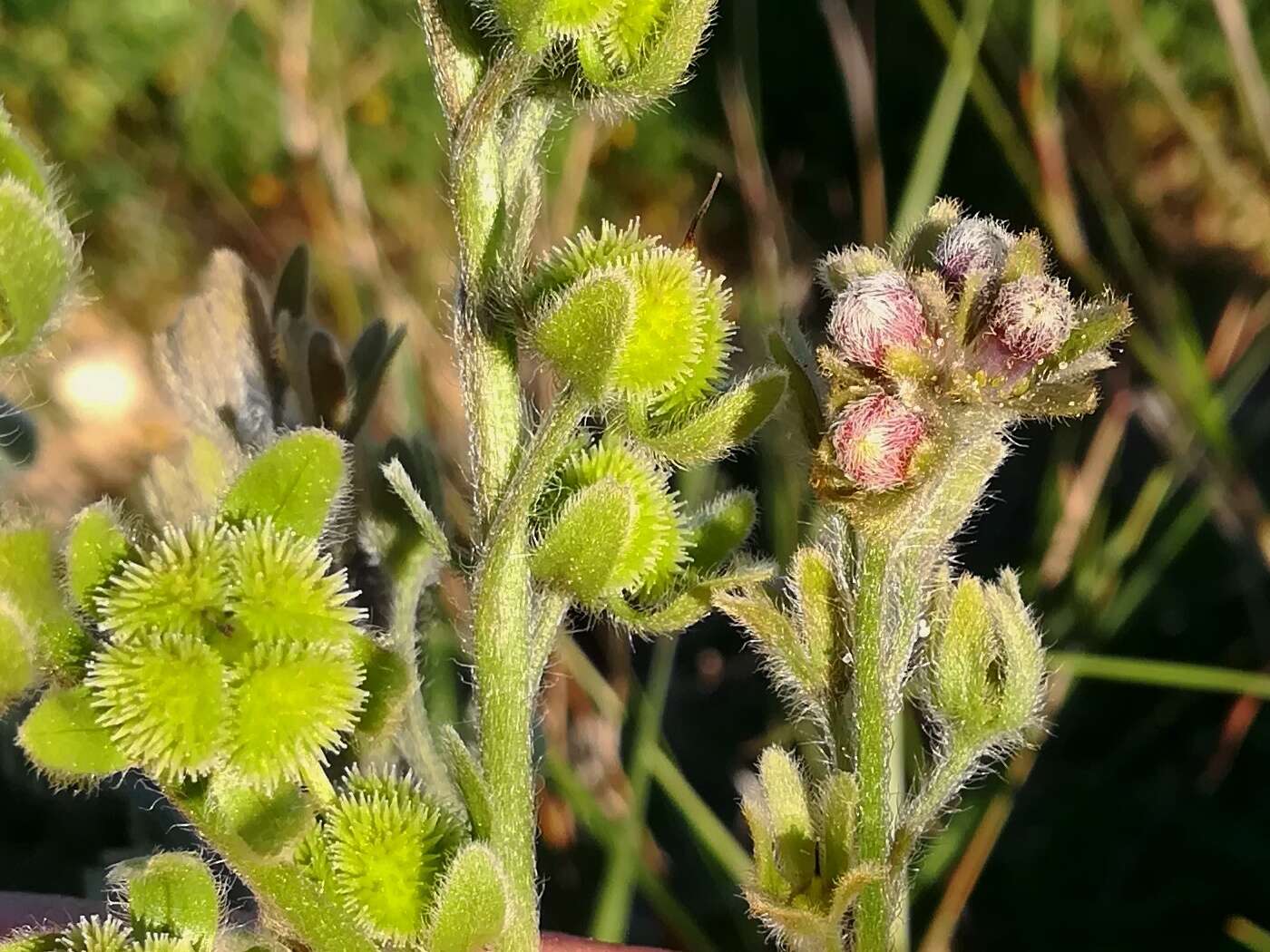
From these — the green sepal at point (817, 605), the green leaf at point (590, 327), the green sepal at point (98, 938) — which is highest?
the green leaf at point (590, 327)

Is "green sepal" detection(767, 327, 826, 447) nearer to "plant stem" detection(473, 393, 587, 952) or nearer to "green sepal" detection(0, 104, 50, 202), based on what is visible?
"plant stem" detection(473, 393, 587, 952)

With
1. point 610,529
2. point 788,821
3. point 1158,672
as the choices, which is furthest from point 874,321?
point 1158,672

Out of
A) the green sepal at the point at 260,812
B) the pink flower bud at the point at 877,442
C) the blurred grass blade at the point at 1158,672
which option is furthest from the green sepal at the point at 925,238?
the blurred grass blade at the point at 1158,672

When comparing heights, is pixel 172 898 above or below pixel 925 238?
below

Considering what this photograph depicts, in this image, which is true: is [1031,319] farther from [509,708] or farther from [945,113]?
[945,113]

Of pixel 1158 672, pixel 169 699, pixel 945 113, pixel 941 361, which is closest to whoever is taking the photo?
pixel 169 699

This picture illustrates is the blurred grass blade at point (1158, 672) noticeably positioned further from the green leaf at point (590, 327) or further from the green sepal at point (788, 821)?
the green leaf at point (590, 327)

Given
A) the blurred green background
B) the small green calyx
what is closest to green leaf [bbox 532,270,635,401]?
the small green calyx
